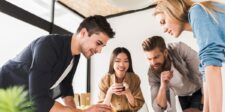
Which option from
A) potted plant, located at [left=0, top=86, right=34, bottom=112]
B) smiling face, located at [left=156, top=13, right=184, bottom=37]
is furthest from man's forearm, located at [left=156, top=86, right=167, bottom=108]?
potted plant, located at [left=0, top=86, right=34, bottom=112]

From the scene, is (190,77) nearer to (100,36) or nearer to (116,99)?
(116,99)

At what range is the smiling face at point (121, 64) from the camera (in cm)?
231

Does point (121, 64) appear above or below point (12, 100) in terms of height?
above

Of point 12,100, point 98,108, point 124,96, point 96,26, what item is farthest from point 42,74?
point 124,96

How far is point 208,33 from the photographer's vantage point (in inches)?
39.9

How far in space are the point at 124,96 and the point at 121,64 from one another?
0.27 meters

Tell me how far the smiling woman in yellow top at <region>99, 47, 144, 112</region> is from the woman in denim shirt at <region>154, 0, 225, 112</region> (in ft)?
3.65

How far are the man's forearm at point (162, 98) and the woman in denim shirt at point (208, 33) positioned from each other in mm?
955

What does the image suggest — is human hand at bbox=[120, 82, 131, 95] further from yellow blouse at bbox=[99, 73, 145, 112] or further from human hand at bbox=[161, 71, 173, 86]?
human hand at bbox=[161, 71, 173, 86]

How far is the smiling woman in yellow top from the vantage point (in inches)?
87.1

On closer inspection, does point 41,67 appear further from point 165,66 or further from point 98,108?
point 165,66

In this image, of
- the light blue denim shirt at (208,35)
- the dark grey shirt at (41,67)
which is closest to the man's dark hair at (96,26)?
the dark grey shirt at (41,67)

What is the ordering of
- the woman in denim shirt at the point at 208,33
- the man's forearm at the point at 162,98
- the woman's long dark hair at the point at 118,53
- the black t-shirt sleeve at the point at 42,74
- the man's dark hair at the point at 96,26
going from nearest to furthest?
1. the woman in denim shirt at the point at 208,33
2. the black t-shirt sleeve at the point at 42,74
3. the man's dark hair at the point at 96,26
4. the man's forearm at the point at 162,98
5. the woman's long dark hair at the point at 118,53

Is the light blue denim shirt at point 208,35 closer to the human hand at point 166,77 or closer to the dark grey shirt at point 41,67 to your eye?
the dark grey shirt at point 41,67
